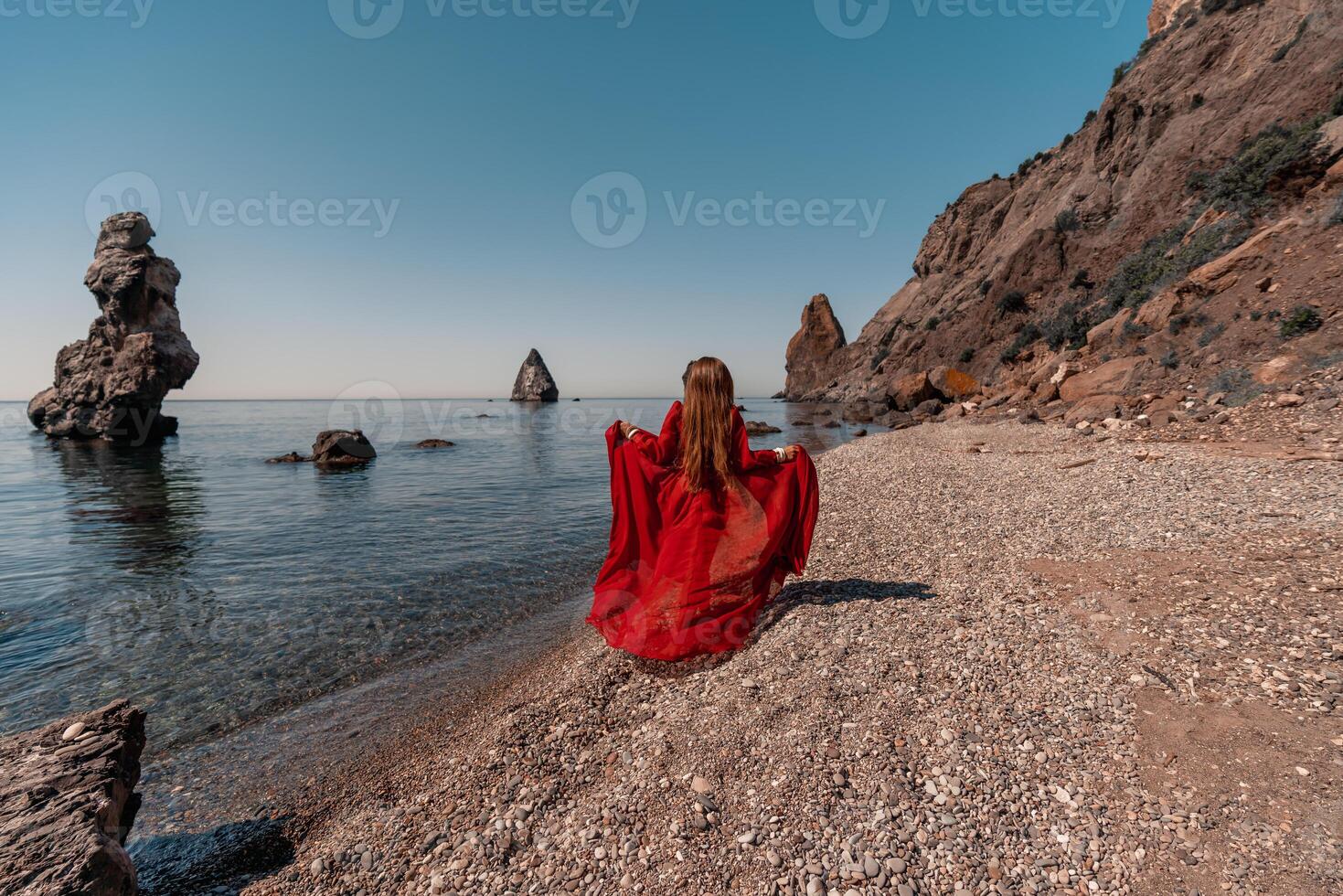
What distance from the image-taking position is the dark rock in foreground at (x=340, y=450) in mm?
28797

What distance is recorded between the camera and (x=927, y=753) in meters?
3.30

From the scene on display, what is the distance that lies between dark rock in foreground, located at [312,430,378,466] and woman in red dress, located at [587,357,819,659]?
2874 centimetres

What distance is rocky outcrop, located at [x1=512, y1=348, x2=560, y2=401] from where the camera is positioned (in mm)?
145500

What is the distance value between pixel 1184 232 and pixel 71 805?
108ft

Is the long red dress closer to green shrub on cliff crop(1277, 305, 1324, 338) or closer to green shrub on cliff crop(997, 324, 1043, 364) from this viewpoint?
green shrub on cliff crop(1277, 305, 1324, 338)

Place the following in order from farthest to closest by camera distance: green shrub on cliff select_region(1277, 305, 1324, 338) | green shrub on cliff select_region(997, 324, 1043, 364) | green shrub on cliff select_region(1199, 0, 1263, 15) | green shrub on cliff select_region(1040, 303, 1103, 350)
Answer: green shrub on cliff select_region(997, 324, 1043, 364) < green shrub on cliff select_region(1199, 0, 1263, 15) < green shrub on cliff select_region(1040, 303, 1103, 350) < green shrub on cliff select_region(1277, 305, 1324, 338)

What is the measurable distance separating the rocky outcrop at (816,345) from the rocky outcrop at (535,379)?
242 ft

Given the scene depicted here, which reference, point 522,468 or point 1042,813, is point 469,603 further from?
point 522,468

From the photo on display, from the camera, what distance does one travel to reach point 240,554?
11.9 metres

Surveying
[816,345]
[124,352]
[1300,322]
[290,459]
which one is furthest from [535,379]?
[1300,322]

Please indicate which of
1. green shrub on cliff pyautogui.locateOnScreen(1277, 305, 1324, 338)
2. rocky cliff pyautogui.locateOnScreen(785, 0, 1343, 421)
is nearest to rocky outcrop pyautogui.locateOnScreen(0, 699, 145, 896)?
rocky cliff pyautogui.locateOnScreen(785, 0, 1343, 421)

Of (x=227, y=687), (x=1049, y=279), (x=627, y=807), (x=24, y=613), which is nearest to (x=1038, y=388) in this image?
(x=1049, y=279)

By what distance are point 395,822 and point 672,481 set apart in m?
3.51

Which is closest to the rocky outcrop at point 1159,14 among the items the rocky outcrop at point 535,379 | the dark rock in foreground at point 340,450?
the dark rock in foreground at point 340,450
